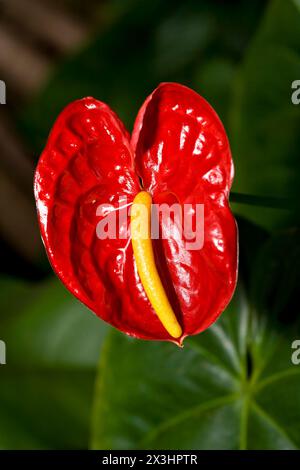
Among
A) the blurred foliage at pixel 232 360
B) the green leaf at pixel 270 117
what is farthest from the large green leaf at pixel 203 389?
the green leaf at pixel 270 117

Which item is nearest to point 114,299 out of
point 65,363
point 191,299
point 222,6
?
point 191,299

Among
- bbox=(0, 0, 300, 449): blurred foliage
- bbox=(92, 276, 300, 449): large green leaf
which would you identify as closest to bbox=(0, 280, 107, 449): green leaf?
bbox=(0, 0, 300, 449): blurred foliage

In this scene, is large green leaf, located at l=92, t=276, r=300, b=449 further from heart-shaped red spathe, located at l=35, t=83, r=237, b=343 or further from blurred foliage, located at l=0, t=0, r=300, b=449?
heart-shaped red spathe, located at l=35, t=83, r=237, b=343

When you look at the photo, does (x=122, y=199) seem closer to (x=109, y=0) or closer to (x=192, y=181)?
(x=192, y=181)

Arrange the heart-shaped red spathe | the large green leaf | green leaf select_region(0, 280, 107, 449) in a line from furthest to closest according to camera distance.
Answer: green leaf select_region(0, 280, 107, 449), the large green leaf, the heart-shaped red spathe

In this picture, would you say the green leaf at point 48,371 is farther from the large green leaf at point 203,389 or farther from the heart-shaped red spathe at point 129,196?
the heart-shaped red spathe at point 129,196

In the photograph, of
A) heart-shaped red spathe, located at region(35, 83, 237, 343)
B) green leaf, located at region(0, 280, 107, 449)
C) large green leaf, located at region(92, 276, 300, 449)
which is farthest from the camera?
green leaf, located at region(0, 280, 107, 449)
